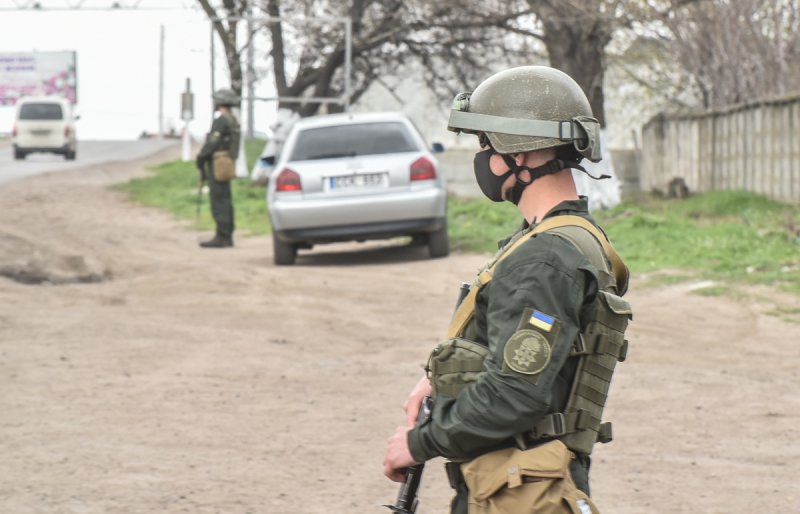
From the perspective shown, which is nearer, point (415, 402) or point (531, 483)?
point (531, 483)

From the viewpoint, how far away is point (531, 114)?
2.90m

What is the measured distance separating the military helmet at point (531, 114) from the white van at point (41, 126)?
39995mm

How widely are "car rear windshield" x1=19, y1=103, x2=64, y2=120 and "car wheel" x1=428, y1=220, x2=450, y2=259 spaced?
93.0 feet

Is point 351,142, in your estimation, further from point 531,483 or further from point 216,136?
point 531,483

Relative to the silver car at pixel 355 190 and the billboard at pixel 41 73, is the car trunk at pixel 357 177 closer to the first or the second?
the silver car at pixel 355 190

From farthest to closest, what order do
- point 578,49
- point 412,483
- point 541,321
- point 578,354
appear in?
point 578,49 → point 412,483 → point 578,354 → point 541,321

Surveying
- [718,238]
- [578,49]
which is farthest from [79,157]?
[718,238]

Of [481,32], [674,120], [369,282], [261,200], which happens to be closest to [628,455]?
[369,282]

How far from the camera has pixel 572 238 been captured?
2736 mm

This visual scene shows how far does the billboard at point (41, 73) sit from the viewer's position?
8369cm

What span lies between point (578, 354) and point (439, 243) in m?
12.5

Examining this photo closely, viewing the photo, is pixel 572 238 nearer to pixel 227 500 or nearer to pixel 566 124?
pixel 566 124

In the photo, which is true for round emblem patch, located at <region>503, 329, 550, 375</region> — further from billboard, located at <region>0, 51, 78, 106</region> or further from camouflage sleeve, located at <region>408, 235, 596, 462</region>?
billboard, located at <region>0, 51, 78, 106</region>

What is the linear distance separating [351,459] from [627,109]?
35649 mm
